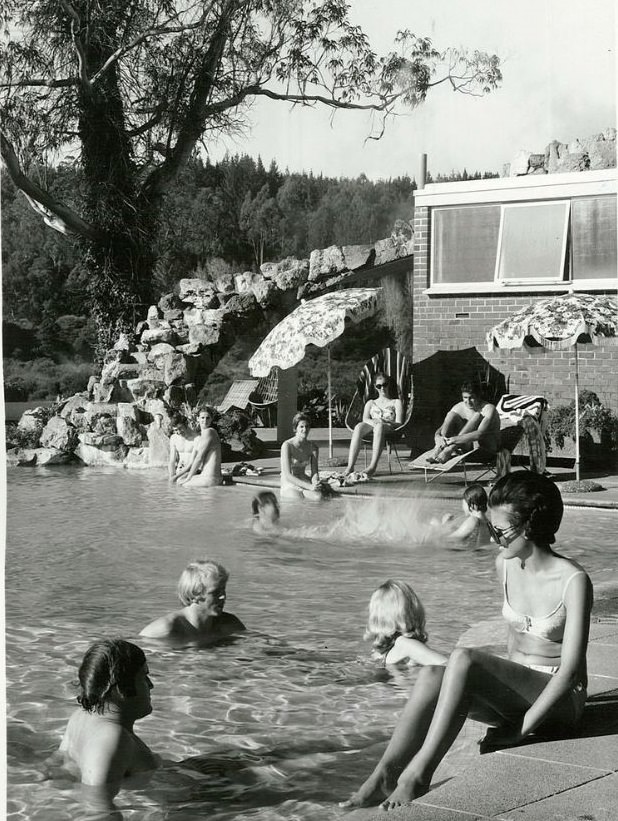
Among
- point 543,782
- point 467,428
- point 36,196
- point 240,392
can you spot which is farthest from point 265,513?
point 240,392

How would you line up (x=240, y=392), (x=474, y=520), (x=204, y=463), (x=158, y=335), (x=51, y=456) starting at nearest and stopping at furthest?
(x=474, y=520) < (x=51, y=456) < (x=204, y=463) < (x=158, y=335) < (x=240, y=392)

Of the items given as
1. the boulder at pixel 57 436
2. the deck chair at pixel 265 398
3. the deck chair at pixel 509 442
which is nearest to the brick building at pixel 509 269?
the deck chair at pixel 509 442

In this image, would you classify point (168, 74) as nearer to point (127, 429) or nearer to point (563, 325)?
point (563, 325)

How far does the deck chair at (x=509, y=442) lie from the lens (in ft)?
13.8

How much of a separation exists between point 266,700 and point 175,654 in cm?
57

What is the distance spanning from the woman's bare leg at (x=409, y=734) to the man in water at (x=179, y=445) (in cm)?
506

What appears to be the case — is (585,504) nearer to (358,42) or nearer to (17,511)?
(358,42)

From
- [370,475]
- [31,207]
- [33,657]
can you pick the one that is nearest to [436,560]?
[370,475]

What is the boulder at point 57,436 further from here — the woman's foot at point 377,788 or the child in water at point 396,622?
the woman's foot at point 377,788

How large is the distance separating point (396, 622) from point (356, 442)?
297 cm

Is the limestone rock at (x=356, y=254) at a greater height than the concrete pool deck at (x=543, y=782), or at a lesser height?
greater

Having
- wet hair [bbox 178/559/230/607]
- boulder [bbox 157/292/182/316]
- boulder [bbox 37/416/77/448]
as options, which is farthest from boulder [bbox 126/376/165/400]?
wet hair [bbox 178/559/230/607]

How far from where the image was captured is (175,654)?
401cm

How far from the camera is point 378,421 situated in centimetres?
597
